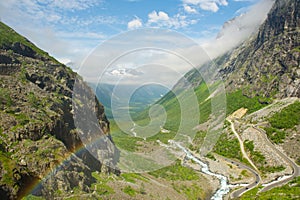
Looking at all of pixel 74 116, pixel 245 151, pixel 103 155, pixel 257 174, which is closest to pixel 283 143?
pixel 245 151

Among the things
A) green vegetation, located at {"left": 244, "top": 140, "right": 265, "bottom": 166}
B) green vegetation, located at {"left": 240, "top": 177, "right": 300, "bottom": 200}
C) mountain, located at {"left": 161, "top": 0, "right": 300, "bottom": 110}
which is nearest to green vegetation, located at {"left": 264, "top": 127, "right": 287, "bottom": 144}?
green vegetation, located at {"left": 244, "top": 140, "right": 265, "bottom": 166}

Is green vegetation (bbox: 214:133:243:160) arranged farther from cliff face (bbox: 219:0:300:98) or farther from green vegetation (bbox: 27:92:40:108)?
green vegetation (bbox: 27:92:40:108)

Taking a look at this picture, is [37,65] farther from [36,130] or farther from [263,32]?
[263,32]

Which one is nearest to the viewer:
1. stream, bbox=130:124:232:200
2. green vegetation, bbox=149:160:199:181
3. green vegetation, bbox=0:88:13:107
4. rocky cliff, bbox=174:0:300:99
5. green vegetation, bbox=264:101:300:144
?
green vegetation, bbox=0:88:13:107

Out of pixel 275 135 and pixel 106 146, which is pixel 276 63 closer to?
pixel 275 135

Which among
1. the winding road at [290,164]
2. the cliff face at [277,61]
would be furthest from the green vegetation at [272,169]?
the cliff face at [277,61]

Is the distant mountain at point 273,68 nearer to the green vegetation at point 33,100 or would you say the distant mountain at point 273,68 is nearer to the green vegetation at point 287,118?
the green vegetation at point 287,118
